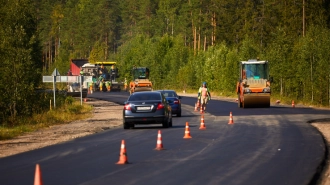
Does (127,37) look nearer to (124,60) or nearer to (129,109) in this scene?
(124,60)

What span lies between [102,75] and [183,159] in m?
83.2

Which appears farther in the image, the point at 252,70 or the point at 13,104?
the point at 252,70

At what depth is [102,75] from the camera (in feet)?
337

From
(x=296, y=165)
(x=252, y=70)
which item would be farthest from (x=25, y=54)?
(x=296, y=165)

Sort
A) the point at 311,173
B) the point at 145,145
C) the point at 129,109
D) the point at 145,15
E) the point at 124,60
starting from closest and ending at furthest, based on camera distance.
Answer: the point at 311,173, the point at 145,145, the point at 129,109, the point at 124,60, the point at 145,15

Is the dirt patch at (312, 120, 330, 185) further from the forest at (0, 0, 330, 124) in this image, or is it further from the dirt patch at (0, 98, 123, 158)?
the forest at (0, 0, 330, 124)

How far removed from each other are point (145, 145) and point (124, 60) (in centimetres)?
10912

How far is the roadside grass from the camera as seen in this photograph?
35.7 m

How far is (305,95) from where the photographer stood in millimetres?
65812

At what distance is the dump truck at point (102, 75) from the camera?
101312 millimetres

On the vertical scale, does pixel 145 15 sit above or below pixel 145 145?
above

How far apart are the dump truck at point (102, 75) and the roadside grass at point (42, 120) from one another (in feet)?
151

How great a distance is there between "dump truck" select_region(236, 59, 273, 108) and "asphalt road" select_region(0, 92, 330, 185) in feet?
64.1

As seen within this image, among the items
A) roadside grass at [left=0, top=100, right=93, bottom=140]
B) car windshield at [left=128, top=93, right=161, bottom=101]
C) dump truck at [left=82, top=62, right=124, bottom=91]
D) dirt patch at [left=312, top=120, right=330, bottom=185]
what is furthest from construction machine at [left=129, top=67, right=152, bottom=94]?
car windshield at [left=128, top=93, right=161, bottom=101]
